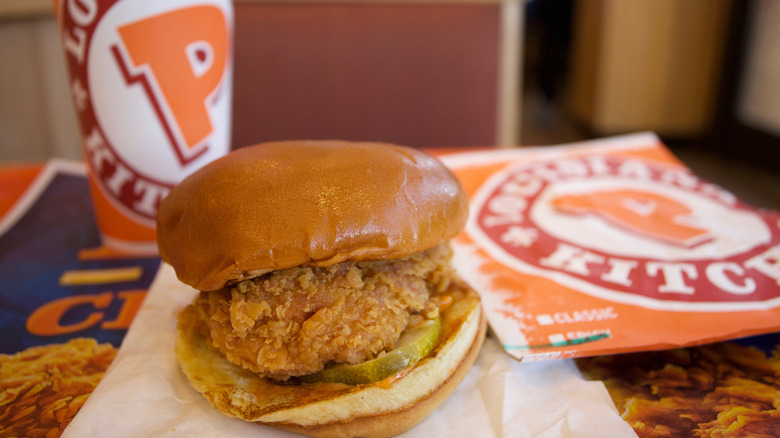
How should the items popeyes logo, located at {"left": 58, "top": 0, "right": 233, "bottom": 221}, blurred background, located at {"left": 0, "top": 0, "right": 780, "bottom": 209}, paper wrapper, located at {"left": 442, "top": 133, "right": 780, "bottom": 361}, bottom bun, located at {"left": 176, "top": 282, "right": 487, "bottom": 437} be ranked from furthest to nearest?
blurred background, located at {"left": 0, "top": 0, "right": 780, "bottom": 209} → popeyes logo, located at {"left": 58, "top": 0, "right": 233, "bottom": 221} → paper wrapper, located at {"left": 442, "top": 133, "right": 780, "bottom": 361} → bottom bun, located at {"left": 176, "top": 282, "right": 487, "bottom": 437}

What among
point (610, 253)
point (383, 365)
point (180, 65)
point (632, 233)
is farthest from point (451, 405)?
point (180, 65)

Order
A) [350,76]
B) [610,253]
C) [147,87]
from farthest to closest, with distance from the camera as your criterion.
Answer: [350,76] < [610,253] < [147,87]

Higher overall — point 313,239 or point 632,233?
point 313,239

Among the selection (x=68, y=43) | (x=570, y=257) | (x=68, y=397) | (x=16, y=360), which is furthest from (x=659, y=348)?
(x=68, y=43)

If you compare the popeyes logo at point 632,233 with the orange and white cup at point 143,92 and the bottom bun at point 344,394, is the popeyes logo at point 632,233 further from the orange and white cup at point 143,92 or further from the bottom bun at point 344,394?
the orange and white cup at point 143,92

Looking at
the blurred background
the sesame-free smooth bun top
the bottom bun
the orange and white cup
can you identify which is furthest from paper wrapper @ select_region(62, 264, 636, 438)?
the blurred background

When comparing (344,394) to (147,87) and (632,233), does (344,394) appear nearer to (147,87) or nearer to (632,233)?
(147,87)

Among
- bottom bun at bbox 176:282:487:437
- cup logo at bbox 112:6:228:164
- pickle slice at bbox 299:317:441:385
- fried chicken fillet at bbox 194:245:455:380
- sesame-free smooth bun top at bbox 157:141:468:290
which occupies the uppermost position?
cup logo at bbox 112:6:228:164

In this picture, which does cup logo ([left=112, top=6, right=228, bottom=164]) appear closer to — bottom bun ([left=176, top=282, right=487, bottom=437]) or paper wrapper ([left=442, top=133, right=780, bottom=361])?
bottom bun ([left=176, top=282, right=487, bottom=437])
